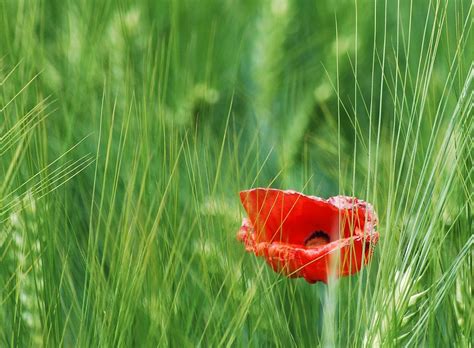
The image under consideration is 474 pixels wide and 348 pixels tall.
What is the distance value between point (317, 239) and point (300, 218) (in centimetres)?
3

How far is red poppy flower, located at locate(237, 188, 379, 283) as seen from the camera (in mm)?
494

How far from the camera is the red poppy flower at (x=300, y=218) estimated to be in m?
0.49

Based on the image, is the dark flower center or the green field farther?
the dark flower center

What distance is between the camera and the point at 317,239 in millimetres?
586

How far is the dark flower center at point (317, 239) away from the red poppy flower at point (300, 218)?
0.02 meters

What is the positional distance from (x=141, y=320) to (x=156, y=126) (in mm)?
108

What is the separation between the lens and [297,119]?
2.55 feet

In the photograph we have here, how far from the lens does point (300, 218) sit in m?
0.56

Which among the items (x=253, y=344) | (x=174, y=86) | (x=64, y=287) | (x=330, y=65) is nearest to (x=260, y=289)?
(x=253, y=344)

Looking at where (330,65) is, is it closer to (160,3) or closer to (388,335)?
(160,3)

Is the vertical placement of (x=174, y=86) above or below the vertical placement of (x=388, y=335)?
above

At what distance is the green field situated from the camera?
459 mm

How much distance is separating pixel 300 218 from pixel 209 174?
6 centimetres

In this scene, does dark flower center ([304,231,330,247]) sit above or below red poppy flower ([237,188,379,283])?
below
